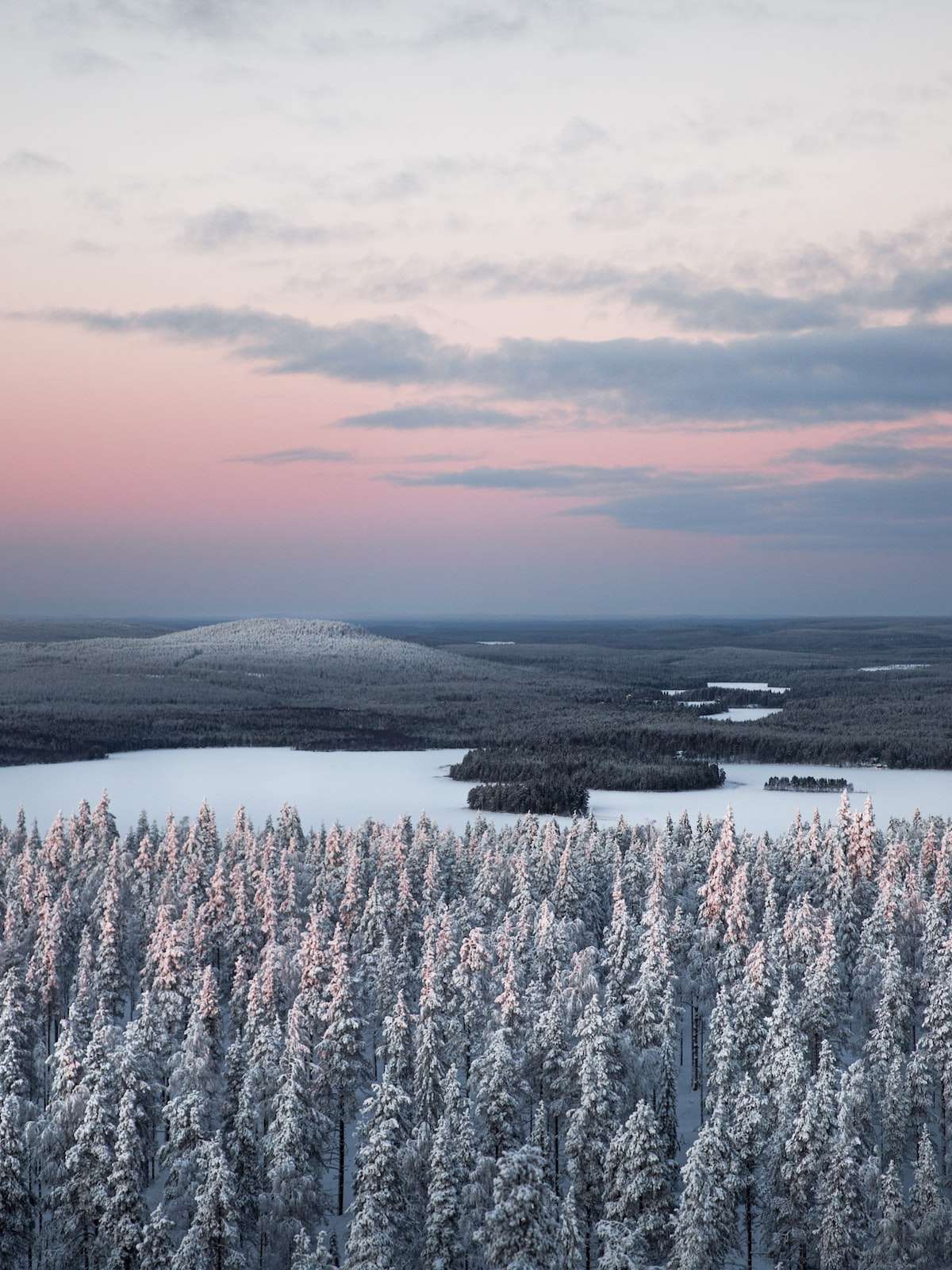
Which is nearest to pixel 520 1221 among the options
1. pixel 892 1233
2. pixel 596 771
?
pixel 892 1233

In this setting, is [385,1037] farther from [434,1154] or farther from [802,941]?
[802,941]

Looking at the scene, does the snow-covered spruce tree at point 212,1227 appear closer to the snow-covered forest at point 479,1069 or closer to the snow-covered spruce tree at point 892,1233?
the snow-covered forest at point 479,1069

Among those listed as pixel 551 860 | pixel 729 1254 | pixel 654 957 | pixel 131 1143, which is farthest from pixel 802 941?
pixel 131 1143

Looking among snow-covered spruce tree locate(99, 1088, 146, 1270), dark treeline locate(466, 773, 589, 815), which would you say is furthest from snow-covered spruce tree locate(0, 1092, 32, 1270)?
dark treeline locate(466, 773, 589, 815)

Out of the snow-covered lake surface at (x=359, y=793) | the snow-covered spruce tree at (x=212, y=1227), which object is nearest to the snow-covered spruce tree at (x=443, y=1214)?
the snow-covered spruce tree at (x=212, y=1227)

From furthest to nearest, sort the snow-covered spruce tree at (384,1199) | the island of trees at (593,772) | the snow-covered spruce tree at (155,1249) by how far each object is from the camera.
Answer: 1. the island of trees at (593,772)
2. the snow-covered spruce tree at (155,1249)
3. the snow-covered spruce tree at (384,1199)
